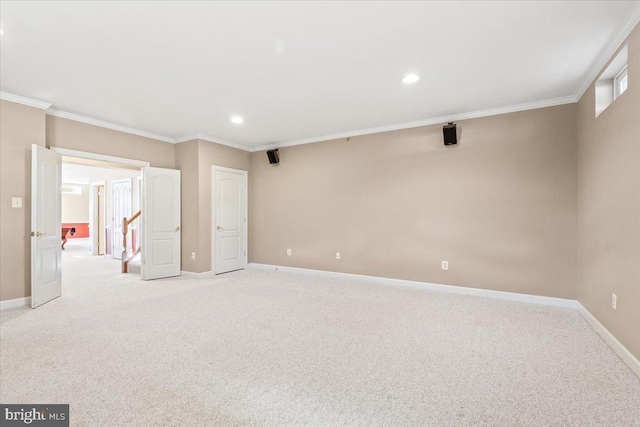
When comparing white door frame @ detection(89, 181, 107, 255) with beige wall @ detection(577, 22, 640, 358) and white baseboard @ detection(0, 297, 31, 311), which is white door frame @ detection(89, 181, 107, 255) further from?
beige wall @ detection(577, 22, 640, 358)

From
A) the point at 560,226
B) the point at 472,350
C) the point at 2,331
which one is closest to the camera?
the point at 472,350

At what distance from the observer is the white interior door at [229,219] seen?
222 inches

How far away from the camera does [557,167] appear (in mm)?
3670

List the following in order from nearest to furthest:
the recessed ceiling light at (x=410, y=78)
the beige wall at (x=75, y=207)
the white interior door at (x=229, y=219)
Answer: the recessed ceiling light at (x=410, y=78), the white interior door at (x=229, y=219), the beige wall at (x=75, y=207)

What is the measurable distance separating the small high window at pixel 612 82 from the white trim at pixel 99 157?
248 inches

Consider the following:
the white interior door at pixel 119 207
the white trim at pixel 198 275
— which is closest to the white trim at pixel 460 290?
the white trim at pixel 198 275

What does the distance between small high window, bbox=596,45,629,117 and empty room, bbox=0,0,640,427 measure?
0.03 metres

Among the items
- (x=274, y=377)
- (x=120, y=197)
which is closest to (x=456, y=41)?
(x=274, y=377)

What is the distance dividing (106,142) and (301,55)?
377 cm

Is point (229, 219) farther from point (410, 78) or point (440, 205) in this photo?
point (410, 78)

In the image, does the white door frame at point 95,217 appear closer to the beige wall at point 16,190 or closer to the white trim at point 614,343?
the beige wall at point 16,190

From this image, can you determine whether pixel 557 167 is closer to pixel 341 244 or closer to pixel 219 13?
pixel 341 244

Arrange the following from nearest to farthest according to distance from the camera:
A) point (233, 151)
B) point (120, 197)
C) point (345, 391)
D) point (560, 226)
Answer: point (345, 391)
point (560, 226)
point (233, 151)
point (120, 197)

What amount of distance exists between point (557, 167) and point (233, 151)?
5.41 meters
